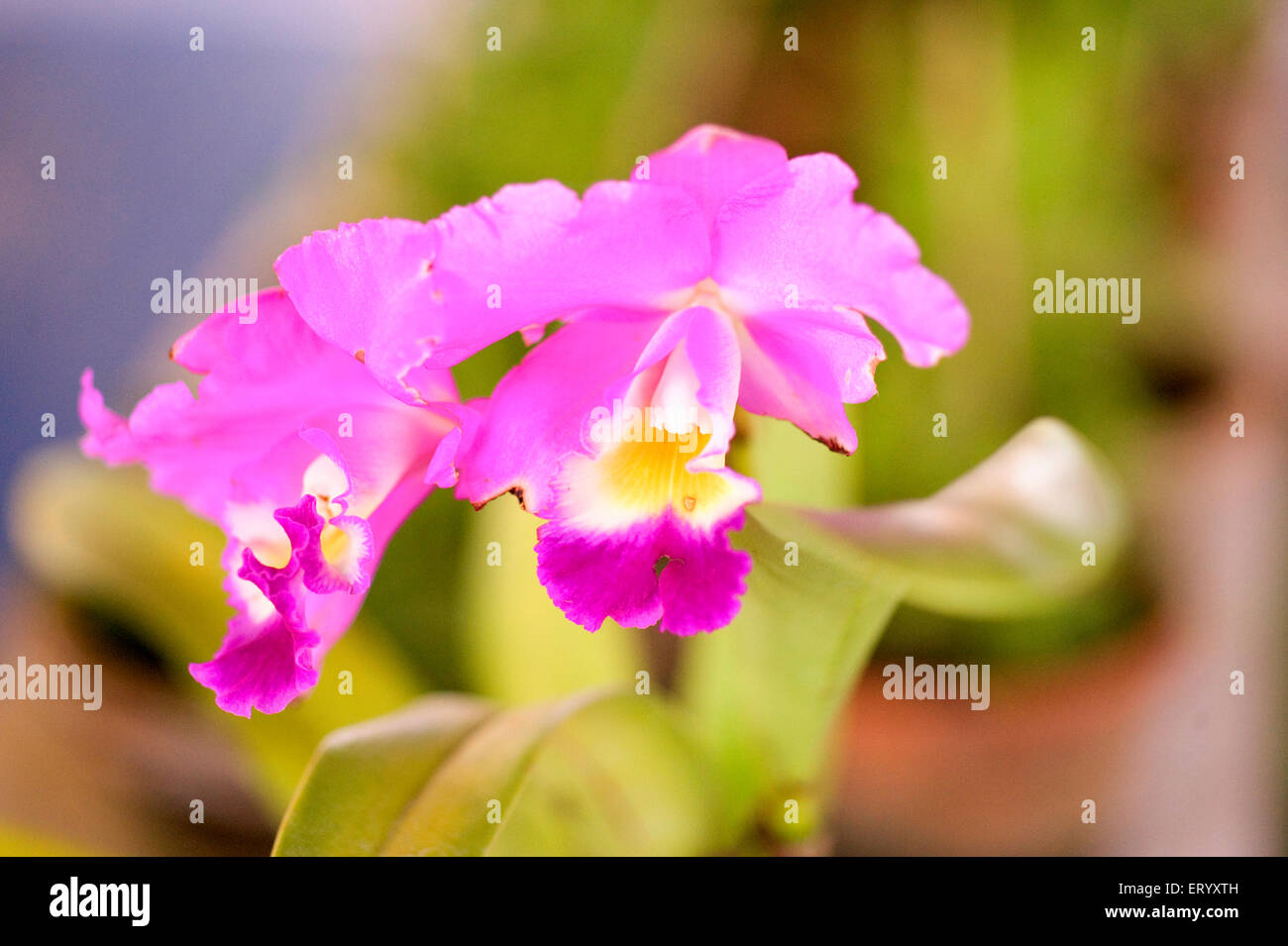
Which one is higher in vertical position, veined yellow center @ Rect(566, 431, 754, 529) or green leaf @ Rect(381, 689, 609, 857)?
veined yellow center @ Rect(566, 431, 754, 529)

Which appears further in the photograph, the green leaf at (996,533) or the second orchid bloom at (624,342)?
the green leaf at (996,533)

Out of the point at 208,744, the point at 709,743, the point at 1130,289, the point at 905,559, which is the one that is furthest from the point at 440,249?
the point at 1130,289
